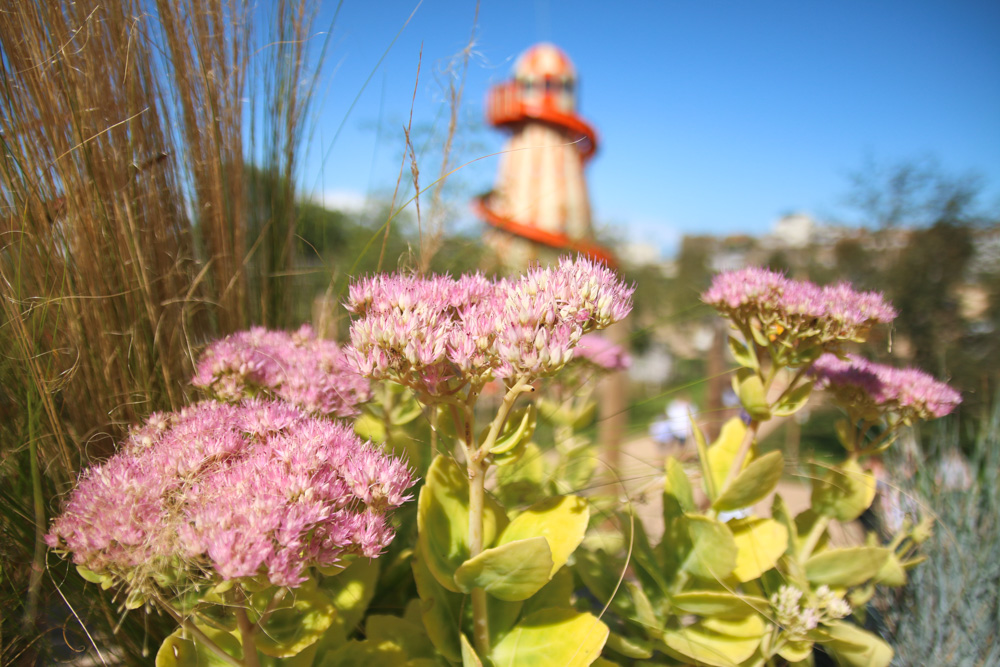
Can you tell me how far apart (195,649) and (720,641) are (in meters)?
0.62

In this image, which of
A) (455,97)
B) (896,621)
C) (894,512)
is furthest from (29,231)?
(894,512)

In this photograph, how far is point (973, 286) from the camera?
367 centimetres

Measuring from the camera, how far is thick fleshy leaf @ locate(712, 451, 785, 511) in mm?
689

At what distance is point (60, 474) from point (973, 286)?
478 centimetres

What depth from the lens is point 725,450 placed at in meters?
0.89

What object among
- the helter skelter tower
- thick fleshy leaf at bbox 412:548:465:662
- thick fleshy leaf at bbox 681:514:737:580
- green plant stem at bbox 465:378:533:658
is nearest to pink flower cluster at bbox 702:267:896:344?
thick fleshy leaf at bbox 681:514:737:580

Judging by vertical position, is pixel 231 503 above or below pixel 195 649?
above

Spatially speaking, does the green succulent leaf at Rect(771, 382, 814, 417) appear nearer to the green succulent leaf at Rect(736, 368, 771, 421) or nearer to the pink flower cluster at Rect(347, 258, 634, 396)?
the green succulent leaf at Rect(736, 368, 771, 421)

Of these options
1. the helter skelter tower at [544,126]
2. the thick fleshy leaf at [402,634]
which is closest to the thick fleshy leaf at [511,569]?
the thick fleshy leaf at [402,634]

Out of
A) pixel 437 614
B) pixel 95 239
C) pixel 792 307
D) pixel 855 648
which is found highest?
pixel 95 239

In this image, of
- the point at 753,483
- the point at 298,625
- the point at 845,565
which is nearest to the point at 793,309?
the point at 753,483

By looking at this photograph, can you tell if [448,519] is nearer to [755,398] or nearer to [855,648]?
[755,398]

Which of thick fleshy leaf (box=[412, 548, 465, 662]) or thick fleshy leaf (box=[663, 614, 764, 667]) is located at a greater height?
thick fleshy leaf (box=[412, 548, 465, 662])

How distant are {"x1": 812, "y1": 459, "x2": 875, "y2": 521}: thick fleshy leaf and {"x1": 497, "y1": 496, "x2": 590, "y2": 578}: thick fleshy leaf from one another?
0.43 metres
